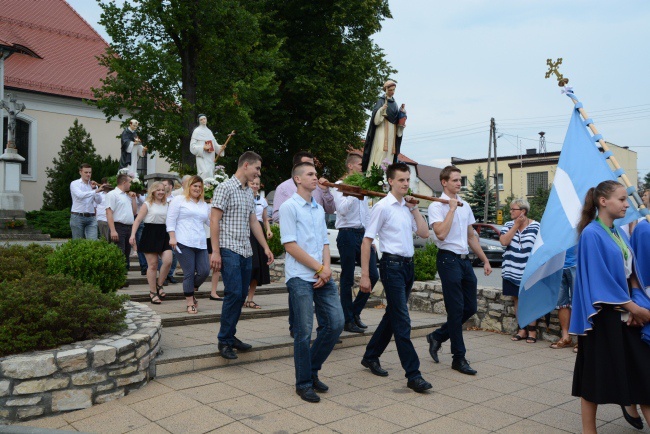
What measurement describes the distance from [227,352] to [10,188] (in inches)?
720

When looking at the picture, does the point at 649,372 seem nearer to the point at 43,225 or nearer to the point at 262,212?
the point at 262,212

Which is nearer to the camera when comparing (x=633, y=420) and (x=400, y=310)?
(x=633, y=420)

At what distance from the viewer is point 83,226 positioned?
1109 cm

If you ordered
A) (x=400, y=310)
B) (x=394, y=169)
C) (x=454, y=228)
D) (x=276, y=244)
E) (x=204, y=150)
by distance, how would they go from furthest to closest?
(x=204, y=150), (x=276, y=244), (x=454, y=228), (x=394, y=169), (x=400, y=310)

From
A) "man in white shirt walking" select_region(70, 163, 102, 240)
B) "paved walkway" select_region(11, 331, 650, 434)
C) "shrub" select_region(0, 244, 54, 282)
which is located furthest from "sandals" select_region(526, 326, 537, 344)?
"man in white shirt walking" select_region(70, 163, 102, 240)

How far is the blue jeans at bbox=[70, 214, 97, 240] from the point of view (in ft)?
36.0

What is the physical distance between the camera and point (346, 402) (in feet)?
16.3

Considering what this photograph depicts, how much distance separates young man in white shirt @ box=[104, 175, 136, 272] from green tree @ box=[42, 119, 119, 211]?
1410cm

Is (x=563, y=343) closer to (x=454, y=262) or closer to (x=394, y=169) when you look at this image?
(x=454, y=262)

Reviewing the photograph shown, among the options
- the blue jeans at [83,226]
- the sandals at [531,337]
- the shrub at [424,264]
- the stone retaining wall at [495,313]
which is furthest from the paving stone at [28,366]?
the blue jeans at [83,226]

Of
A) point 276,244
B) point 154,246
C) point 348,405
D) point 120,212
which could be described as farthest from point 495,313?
point 120,212

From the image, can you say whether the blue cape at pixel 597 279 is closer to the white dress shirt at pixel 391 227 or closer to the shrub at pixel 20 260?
the white dress shirt at pixel 391 227

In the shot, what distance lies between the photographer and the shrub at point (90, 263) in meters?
7.12

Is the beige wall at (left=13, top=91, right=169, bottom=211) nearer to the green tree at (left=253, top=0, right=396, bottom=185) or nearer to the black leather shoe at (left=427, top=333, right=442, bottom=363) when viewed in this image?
the green tree at (left=253, top=0, right=396, bottom=185)
